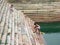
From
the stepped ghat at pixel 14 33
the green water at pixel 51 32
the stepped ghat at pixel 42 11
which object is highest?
the stepped ghat at pixel 14 33

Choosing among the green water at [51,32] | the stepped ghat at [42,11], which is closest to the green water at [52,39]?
the green water at [51,32]

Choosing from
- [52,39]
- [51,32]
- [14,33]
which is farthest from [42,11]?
[14,33]

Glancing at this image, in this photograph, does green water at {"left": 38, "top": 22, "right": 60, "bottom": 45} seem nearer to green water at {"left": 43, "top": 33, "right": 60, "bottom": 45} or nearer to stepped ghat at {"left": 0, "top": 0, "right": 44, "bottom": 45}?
green water at {"left": 43, "top": 33, "right": 60, "bottom": 45}

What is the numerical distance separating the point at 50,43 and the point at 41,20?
18.9 ft

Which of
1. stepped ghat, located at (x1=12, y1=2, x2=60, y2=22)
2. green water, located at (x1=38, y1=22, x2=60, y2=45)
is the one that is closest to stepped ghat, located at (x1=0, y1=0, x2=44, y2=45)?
green water, located at (x1=38, y1=22, x2=60, y2=45)

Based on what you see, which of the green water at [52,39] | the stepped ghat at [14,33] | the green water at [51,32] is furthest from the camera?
the green water at [51,32]

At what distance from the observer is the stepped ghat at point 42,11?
19109mm

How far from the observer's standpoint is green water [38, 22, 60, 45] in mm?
13622

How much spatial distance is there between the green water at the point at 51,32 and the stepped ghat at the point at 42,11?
576mm

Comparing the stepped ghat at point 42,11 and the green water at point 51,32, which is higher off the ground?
the stepped ghat at point 42,11

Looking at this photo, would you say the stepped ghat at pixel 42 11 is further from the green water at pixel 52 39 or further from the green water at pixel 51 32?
the green water at pixel 52 39

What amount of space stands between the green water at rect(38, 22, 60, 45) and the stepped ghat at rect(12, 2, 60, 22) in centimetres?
58

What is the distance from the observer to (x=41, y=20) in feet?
61.6

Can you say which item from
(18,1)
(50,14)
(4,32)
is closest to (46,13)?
(50,14)
